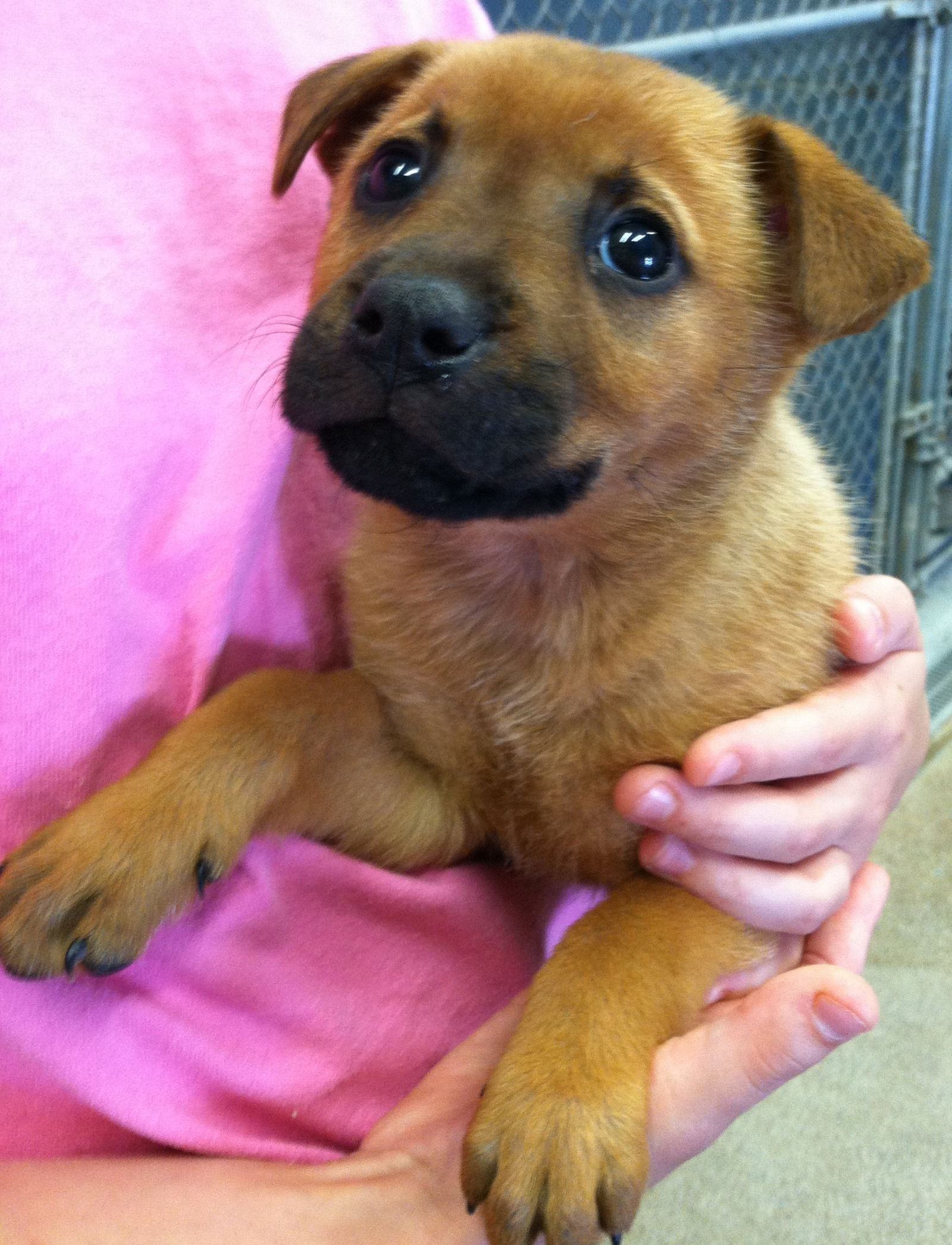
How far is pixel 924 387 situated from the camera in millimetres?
5156

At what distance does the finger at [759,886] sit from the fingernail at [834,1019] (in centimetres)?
27

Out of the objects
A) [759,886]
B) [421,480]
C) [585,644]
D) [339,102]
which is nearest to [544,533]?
[585,644]

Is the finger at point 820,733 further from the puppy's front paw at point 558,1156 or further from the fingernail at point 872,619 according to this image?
the puppy's front paw at point 558,1156

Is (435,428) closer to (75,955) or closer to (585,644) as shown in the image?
(585,644)

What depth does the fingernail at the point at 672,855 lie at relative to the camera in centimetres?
161

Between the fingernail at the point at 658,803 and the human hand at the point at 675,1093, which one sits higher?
the fingernail at the point at 658,803

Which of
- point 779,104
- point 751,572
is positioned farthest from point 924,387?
point 751,572

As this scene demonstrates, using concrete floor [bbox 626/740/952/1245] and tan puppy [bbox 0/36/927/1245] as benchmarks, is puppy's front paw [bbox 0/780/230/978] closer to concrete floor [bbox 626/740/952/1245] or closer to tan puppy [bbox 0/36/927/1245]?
tan puppy [bbox 0/36/927/1245]

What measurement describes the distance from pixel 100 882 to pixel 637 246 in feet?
3.67

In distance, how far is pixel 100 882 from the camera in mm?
1402

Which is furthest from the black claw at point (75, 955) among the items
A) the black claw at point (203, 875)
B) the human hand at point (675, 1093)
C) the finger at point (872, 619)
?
the finger at point (872, 619)

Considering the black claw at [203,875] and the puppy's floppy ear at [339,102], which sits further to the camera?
the puppy's floppy ear at [339,102]

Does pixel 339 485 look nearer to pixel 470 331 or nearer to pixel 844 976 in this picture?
pixel 470 331

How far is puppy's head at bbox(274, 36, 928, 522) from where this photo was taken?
126 centimetres
